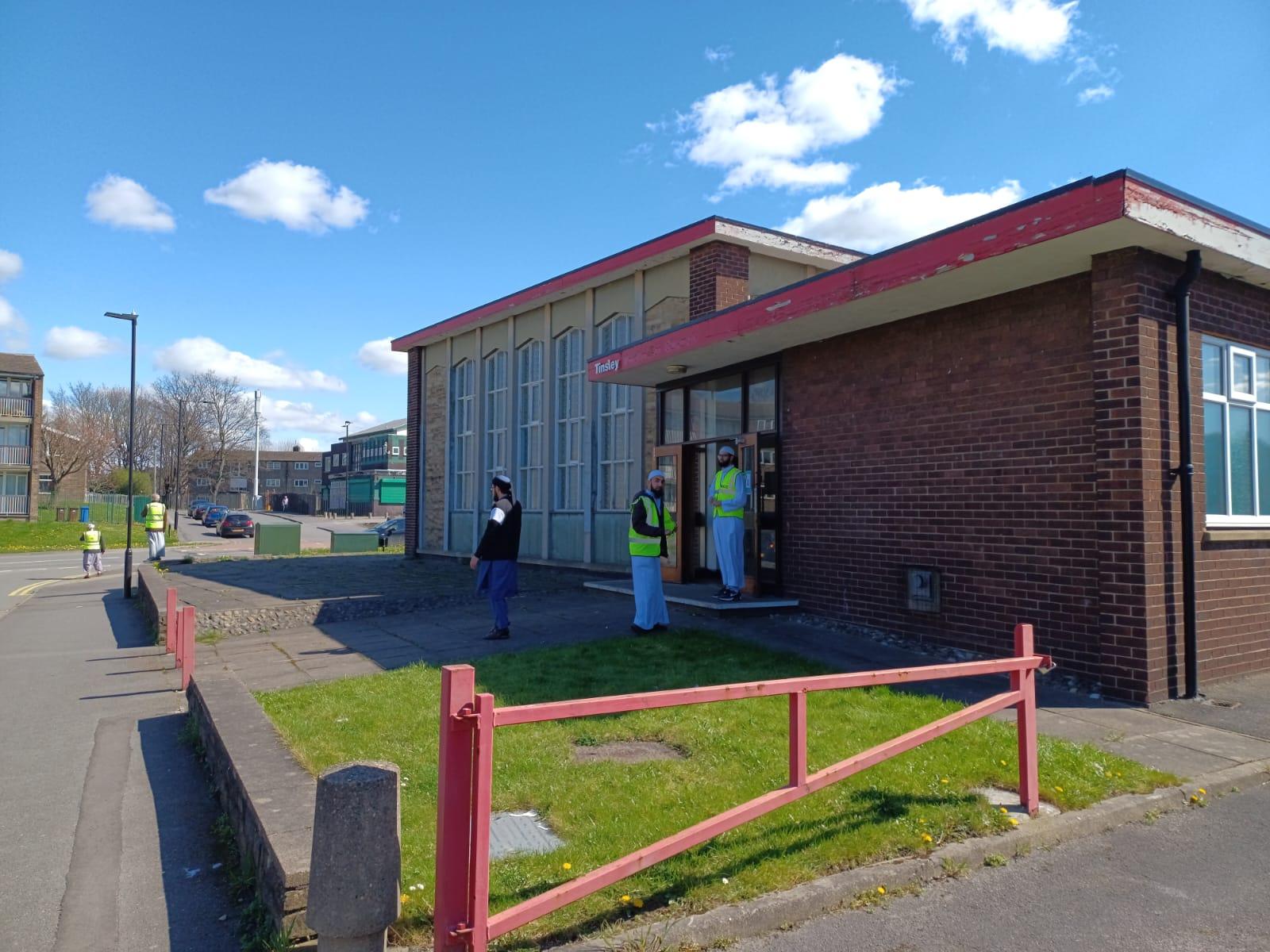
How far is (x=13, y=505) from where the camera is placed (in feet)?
162

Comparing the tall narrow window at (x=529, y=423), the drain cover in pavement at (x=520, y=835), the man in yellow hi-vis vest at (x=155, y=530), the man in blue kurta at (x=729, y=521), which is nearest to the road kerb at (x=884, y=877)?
the drain cover in pavement at (x=520, y=835)

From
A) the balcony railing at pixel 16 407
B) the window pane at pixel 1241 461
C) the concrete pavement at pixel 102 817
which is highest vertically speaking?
the balcony railing at pixel 16 407

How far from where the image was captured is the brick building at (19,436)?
49.3 metres

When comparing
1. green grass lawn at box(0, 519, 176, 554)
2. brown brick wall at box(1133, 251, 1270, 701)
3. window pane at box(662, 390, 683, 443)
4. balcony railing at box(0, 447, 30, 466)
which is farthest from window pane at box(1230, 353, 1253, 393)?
balcony railing at box(0, 447, 30, 466)

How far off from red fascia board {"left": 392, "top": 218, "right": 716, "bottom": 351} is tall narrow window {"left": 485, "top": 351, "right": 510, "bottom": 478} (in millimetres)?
1047

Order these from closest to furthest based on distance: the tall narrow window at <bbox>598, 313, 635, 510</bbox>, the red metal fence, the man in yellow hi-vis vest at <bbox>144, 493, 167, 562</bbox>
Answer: the red metal fence → the tall narrow window at <bbox>598, 313, 635, 510</bbox> → the man in yellow hi-vis vest at <bbox>144, 493, 167, 562</bbox>

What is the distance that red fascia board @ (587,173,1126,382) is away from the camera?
6.07 m

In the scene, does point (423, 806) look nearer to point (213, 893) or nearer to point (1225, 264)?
point (213, 893)

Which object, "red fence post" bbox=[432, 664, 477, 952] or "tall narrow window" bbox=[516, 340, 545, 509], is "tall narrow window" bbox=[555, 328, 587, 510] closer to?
"tall narrow window" bbox=[516, 340, 545, 509]

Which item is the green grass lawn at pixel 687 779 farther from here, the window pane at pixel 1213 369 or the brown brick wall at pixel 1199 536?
the window pane at pixel 1213 369

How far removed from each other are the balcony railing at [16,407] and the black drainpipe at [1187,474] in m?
58.7

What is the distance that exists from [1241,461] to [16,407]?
59.4 meters

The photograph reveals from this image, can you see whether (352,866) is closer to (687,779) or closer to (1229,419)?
(687,779)

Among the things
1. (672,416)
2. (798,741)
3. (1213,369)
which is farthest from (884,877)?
(672,416)
